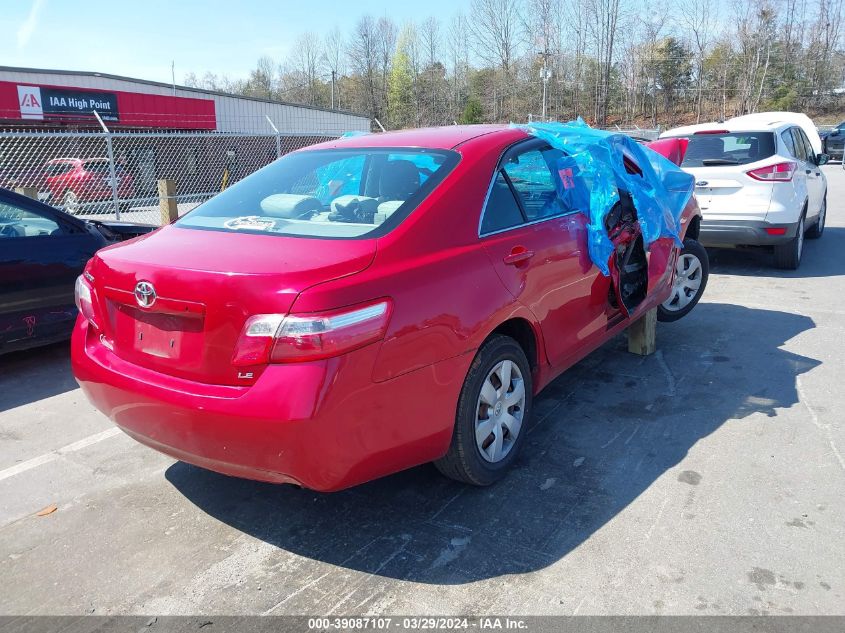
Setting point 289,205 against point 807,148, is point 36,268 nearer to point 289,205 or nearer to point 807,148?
point 289,205

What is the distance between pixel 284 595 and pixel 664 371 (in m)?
3.45

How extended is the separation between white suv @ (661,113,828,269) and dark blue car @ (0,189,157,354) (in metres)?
6.87

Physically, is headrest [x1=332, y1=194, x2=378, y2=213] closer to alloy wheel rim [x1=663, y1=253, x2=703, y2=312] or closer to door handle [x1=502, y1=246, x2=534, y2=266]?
door handle [x1=502, y1=246, x2=534, y2=266]

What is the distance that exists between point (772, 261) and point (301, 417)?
828 centimetres

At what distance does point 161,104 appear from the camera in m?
28.4

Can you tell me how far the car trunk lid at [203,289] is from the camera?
2566 mm

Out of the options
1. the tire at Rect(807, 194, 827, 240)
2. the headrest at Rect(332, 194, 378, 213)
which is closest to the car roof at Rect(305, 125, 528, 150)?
the headrest at Rect(332, 194, 378, 213)

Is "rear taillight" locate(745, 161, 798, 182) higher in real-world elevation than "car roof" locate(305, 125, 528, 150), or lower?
lower

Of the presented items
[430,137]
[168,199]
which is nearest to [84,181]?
[168,199]

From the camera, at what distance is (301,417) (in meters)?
2.46

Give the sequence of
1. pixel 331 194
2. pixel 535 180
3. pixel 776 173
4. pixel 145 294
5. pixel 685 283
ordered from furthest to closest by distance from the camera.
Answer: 1. pixel 776 173
2. pixel 685 283
3. pixel 535 180
4. pixel 331 194
5. pixel 145 294

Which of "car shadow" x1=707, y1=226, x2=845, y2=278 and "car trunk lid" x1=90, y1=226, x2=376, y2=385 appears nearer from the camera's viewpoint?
"car trunk lid" x1=90, y1=226, x2=376, y2=385

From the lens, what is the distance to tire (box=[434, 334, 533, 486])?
3.14 metres

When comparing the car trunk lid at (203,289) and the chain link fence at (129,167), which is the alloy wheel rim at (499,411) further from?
the chain link fence at (129,167)
